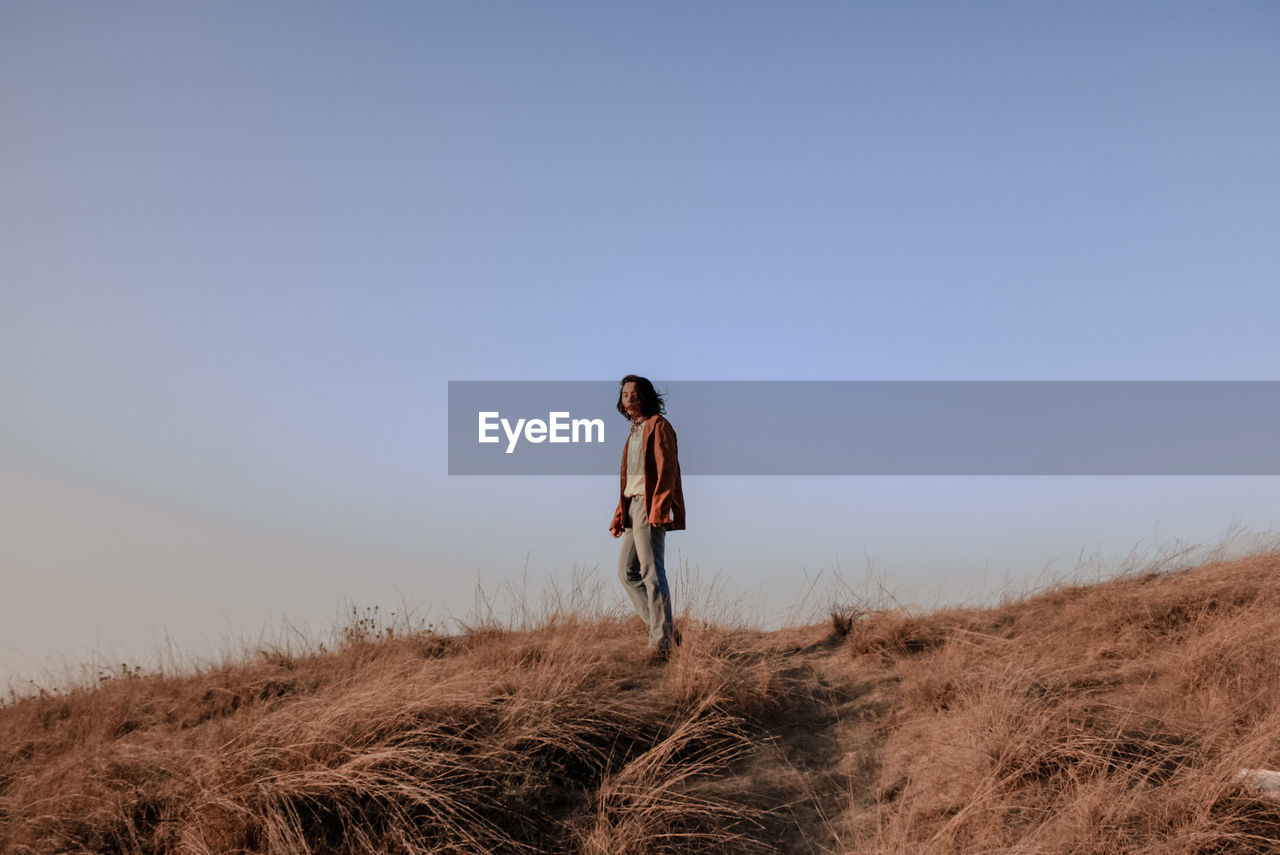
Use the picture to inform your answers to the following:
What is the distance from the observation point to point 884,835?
14.5 ft

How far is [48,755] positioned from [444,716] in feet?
12.8

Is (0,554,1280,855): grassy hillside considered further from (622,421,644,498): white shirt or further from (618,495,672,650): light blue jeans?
(622,421,644,498): white shirt

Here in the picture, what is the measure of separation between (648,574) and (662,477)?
2.64 feet

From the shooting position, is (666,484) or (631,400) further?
(631,400)

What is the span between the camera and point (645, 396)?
7473 millimetres

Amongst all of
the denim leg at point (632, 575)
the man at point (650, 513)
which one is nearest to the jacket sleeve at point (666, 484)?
the man at point (650, 513)

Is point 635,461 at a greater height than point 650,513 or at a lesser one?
greater

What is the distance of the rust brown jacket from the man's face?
0.22 metres

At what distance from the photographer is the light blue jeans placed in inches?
279

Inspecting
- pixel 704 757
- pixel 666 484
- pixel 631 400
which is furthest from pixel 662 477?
pixel 704 757

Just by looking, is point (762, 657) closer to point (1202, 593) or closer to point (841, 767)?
point (841, 767)

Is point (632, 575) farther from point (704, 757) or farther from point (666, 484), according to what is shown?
point (704, 757)

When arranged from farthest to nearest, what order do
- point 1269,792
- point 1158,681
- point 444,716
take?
point 1158,681, point 444,716, point 1269,792

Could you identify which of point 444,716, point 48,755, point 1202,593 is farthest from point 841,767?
point 48,755
